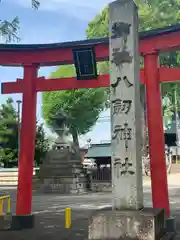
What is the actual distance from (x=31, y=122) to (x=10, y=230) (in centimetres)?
301

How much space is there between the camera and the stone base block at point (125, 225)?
18.5 ft

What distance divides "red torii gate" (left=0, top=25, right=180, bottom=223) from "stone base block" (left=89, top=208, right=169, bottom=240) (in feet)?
9.06

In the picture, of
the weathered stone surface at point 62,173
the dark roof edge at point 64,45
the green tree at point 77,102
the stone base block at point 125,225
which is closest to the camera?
the stone base block at point 125,225

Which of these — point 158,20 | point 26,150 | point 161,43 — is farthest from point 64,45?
point 158,20

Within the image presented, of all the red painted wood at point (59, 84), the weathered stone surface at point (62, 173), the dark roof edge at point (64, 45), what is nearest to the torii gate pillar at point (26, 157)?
the red painted wood at point (59, 84)

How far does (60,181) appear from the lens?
2580cm

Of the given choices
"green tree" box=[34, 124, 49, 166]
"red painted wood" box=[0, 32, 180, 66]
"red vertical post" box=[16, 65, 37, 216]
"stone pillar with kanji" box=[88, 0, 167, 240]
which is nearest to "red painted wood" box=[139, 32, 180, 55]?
"red painted wood" box=[0, 32, 180, 66]

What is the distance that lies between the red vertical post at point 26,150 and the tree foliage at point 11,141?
86.5ft

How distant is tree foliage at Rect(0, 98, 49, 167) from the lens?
121 feet

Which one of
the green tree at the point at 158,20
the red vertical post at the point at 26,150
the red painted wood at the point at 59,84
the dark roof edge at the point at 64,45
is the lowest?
the red vertical post at the point at 26,150

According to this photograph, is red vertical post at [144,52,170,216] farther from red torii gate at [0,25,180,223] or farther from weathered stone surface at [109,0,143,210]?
weathered stone surface at [109,0,143,210]

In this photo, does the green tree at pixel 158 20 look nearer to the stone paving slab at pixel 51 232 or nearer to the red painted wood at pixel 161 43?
the red painted wood at pixel 161 43

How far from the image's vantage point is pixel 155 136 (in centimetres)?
887

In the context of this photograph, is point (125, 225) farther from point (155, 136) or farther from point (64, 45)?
point (64, 45)
